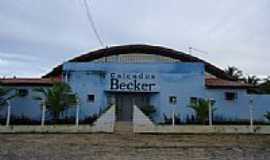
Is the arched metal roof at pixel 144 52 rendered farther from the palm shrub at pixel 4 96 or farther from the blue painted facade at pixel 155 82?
the palm shrub at pixel 4 96

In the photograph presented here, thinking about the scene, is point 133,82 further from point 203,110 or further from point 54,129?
point 54,129

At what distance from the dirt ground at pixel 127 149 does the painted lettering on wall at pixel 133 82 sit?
7.58 metres

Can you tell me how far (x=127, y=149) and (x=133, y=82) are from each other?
1064 centimetres

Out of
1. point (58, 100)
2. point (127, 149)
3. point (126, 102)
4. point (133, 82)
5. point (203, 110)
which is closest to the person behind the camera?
point (127, 149)

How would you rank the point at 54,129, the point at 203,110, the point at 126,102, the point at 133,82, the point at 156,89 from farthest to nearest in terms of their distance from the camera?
the point at 126,102 < the point at 133,82 < the point at 156,89 < the point at 203,110 < the point at 54,129

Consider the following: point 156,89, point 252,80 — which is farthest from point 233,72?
point 156,89

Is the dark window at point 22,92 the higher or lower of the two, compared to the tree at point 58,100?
higher

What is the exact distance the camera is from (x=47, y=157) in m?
9.77

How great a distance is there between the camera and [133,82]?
21.9 meters

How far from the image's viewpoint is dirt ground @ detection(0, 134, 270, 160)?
995 centimetres

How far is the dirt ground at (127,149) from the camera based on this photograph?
995 cm

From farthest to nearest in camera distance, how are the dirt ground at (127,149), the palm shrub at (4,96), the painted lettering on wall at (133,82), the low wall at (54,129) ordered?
the painted lettering on wall at (133,82) → the palm shrub at (4,96) → the low wall at (54,129) → the dirt ground at (127,149)

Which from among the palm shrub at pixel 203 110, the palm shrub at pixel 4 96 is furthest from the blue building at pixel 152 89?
the palm shrub at pixel 203 110

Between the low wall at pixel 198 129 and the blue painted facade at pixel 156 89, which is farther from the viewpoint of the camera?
the blue painted facade at pixel 156 89
